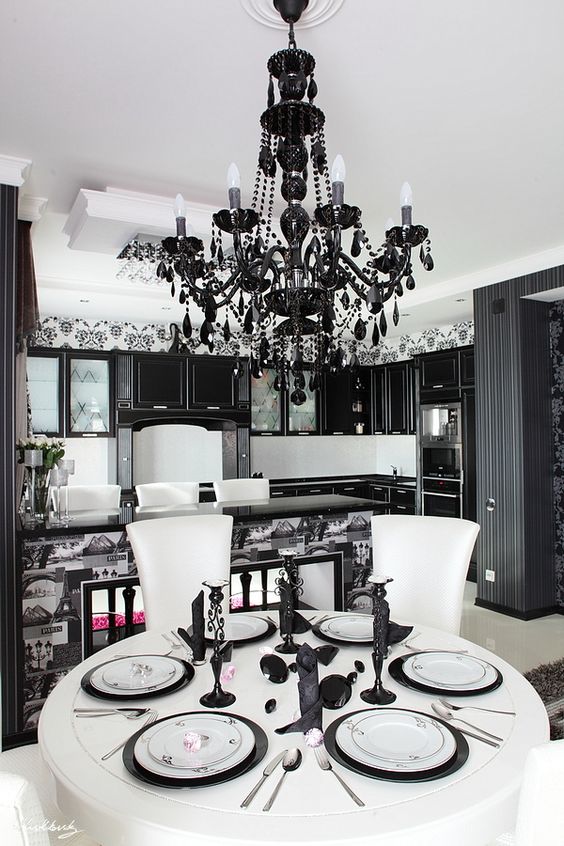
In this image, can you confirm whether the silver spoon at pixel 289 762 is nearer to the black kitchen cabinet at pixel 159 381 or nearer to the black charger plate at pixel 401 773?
the black charger plate at pixel 401 773

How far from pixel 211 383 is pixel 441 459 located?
2.47m

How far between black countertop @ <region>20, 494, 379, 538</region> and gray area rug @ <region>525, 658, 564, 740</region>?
4.21 feet

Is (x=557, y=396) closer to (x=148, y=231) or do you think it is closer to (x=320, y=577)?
(x=320, y=577)

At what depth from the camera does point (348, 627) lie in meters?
1.96

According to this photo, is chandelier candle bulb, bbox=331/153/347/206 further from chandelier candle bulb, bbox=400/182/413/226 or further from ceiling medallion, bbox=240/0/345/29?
ceiling medallion, bbox=240/0/345/29

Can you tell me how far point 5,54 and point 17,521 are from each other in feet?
6.46

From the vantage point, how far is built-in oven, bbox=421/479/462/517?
18.2 ft

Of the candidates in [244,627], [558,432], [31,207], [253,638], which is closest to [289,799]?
[253,638]

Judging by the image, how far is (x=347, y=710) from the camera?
1387 millimetres

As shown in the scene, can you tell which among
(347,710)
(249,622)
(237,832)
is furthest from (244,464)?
(237,832)

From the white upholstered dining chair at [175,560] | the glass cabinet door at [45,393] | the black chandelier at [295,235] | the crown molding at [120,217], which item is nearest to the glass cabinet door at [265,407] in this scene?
the glass cabinet door at [45,393]

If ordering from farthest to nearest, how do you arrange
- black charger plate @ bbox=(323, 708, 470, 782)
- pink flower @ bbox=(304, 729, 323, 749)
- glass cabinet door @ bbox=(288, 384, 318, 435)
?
glass cabinet door @ bbox=(288, 384, 318, 435)
pink flower @ bbox=(304, 729, 323, 749)
black charger plate @ bbox=(323, 708, 470, 782)

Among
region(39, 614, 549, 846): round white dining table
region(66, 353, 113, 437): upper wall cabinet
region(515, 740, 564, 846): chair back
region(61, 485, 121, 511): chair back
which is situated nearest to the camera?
region(515, 740, 564, 846): chair back

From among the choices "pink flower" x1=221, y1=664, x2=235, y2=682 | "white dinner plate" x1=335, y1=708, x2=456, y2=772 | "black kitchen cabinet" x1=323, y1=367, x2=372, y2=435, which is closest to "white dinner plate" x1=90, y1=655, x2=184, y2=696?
"pink flower" x1=221, y1=664, x2=235, y2=682
